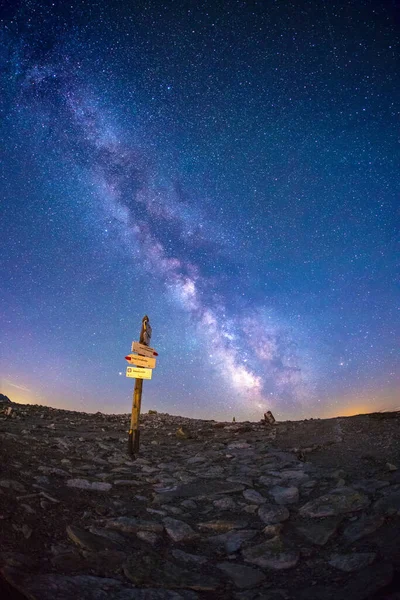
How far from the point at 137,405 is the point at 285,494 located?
15.6 feet

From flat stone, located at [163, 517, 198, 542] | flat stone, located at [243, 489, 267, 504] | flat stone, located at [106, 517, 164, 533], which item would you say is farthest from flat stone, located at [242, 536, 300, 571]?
flat stone, located at [243, 489, 267, 504]

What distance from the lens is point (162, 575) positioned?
3.87 metres

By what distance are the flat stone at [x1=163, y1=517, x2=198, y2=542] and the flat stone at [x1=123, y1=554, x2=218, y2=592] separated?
2.17 feet

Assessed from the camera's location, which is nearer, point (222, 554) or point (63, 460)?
point (222, 554)

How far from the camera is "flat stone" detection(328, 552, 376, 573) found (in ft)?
12.5

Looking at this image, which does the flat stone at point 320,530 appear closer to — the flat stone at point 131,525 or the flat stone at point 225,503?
the flat stone at point 225,503

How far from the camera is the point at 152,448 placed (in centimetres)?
1009

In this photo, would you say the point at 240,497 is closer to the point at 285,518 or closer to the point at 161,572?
the point at 285,518

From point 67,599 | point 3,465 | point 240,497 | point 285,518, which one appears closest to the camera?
point 67,599

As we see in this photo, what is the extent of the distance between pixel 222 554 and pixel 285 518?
4.60 feet

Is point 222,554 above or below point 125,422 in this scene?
below

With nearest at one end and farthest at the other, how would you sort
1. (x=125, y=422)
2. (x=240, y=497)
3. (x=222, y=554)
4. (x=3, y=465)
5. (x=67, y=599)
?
(x=67, y=599)
(x=222, y=554)
(x=3, y=465)
(x=240, y=497)
(x=125, y=422)

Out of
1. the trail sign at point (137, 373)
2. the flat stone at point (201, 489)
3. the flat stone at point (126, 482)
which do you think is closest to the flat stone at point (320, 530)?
the flat stone at point (201, 489)

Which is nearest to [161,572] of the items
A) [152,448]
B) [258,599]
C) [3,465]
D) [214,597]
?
[214,597]
